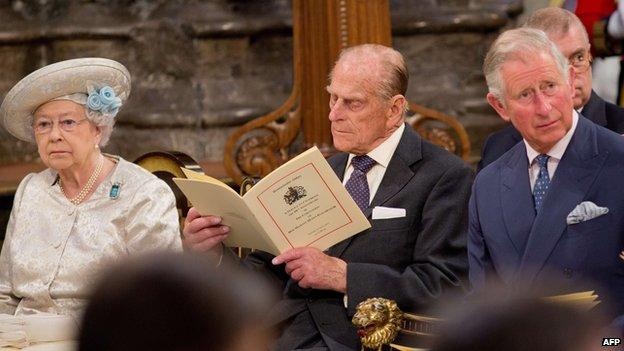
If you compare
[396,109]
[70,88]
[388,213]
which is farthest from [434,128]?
[70,88]

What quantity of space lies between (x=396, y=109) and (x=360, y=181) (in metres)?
0.26

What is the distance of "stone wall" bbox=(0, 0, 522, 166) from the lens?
6.72m

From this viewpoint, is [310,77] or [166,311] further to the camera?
[310,77]

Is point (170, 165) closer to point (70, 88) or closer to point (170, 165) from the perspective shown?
point (170, 165)

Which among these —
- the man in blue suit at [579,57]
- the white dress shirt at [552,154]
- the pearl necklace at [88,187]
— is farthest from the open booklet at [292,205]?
the man in blue suit at [579,57]

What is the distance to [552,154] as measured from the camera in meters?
3.11

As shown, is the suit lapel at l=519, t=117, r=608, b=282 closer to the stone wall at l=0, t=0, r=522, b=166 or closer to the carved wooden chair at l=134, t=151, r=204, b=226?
the carved wooden chair at l=134, t=151, r=204, b=226

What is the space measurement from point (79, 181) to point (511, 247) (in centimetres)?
149

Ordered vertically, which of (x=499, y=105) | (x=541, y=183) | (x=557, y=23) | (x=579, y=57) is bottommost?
(x=541, y=183)

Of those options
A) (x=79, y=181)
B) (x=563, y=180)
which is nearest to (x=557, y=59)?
(x=563, y=180)

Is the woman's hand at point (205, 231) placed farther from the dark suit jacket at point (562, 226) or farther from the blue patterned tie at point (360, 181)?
the dark suit jacket at point (562, 226)

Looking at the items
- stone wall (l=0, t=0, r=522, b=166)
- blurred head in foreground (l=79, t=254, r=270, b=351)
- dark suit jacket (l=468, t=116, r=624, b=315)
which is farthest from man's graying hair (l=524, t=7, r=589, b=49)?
blurred head in foreground (l=79, t=254, r=270, b=351)

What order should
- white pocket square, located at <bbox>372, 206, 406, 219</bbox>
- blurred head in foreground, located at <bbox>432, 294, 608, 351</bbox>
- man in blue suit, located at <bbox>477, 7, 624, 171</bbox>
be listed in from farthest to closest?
man in blue suit, located at <bbox>477, 7, 624, 171</bbox>
white pocket square, located at <bbox>372, 206, 406, 219</bbox>
blurred head in foreground, located at <bbox>432, 294, 608, 351</bbox>

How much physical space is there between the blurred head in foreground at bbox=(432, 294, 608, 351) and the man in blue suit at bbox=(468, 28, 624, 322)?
169 cm
